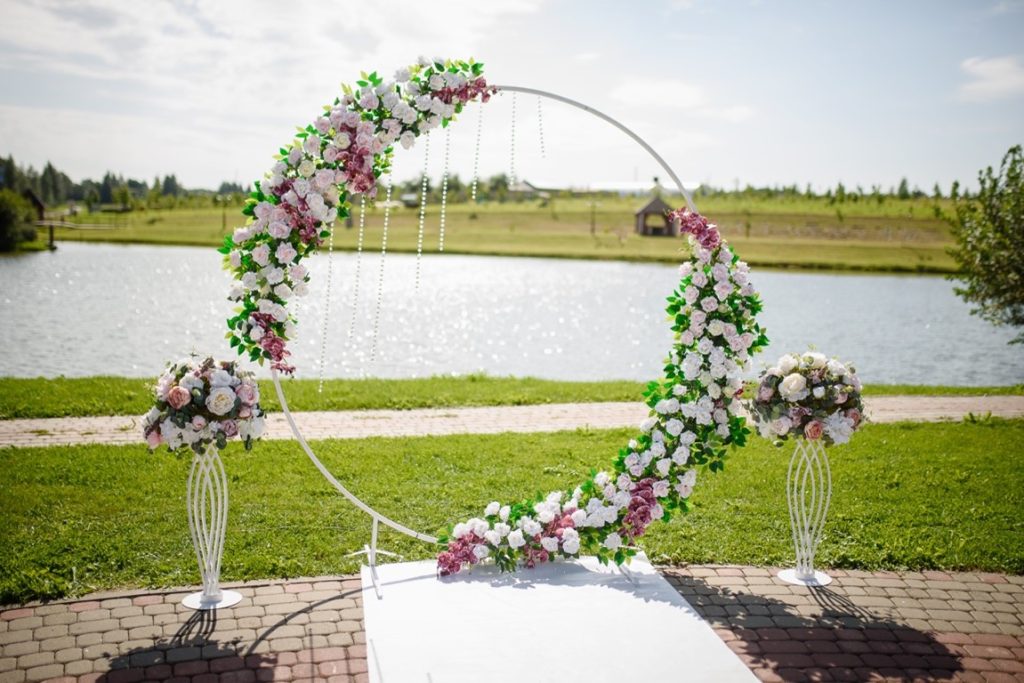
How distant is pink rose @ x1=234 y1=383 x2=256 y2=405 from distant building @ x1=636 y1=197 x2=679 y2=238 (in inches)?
1988

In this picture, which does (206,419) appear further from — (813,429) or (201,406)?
(813,429)

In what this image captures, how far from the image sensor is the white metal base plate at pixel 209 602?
6.11m

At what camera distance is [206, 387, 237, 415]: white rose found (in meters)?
5.88

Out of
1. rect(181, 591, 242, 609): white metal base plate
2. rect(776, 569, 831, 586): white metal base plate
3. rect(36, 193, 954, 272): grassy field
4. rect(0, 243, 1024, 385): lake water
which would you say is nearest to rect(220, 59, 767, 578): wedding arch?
rect(776, 569, 831, 586): white metal base plate

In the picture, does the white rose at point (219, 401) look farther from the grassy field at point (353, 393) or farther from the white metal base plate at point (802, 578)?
the grassy field at point (353, 393)

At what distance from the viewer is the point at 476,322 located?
26.6 meters

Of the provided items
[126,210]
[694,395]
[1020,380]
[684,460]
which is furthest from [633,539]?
[126,210]

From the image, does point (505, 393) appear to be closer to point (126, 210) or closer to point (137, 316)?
point (137, 316)

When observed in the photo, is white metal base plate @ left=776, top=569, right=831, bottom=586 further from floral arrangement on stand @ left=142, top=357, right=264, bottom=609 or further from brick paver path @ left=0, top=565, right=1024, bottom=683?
floral arrangement on stand @ left=142, top=357, right=264, bottom=609

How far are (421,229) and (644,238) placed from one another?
4891cm

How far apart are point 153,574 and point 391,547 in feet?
6.03

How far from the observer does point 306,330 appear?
2378cm

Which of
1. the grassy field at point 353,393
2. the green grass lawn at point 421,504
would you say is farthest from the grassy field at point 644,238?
the green grass lawn at point 421,504

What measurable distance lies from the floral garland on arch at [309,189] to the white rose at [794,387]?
10.8ft
